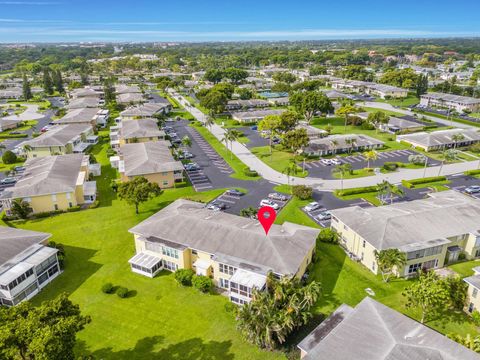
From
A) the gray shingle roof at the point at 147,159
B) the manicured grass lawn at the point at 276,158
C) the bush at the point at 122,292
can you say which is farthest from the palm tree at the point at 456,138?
the bush at the point at 122,292

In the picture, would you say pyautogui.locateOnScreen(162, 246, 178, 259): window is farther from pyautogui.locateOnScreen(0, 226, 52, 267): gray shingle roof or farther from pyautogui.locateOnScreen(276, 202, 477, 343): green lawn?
pyautogui.locateOnScreen(276, 202, 477, 343): green lawn

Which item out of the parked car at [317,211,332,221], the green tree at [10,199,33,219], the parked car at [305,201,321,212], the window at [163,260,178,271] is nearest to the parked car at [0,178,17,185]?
the green tree at [10,199,33,219]

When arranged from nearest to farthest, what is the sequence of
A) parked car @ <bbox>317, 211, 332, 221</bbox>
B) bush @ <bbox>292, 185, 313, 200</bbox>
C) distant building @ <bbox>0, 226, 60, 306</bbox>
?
distant building @ <bbox>0, 226, 60, 306</bbox>
parked car @ <bbox>317, 211, 332, 221</bbox>
bush @ <bbox>292, 185, 313, 200</bbox>

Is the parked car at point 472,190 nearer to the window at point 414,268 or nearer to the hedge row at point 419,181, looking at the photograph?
the hedge row at point 419,181

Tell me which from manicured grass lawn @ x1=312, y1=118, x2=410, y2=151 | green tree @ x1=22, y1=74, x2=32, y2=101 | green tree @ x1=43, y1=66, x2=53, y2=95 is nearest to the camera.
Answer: manicured grass lawn @ x1=312, y1=118, x2=410, y2=151

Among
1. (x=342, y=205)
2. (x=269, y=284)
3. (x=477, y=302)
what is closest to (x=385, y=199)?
(x=342, y=205)

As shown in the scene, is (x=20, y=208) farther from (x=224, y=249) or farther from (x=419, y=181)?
(x=419, y=181)

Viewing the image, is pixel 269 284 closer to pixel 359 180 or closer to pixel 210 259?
pixel 210 259
